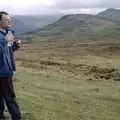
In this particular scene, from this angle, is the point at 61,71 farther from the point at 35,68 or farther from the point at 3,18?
the point at 3,18

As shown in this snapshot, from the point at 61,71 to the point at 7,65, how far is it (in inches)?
829

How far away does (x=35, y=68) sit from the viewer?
30.6 metres

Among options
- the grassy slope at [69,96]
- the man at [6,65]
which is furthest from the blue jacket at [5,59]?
the grassy slope at [69,96]

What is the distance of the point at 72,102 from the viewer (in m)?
14.1

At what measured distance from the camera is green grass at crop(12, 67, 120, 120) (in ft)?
35.7

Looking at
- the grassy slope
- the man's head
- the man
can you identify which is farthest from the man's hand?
the grassy slope

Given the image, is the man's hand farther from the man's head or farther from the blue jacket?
the man's head

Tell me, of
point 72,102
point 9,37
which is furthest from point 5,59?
point 72,102

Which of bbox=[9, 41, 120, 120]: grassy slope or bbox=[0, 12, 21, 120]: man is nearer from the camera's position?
bbox=[0, 12, 21, 120]: man

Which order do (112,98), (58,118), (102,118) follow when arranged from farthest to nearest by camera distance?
(112,98)
(102,118)
(58,118)

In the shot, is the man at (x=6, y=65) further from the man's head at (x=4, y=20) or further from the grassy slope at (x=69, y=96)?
the grassy slope at (x=69, y=96)

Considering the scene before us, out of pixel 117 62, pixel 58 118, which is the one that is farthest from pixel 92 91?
pixel 117 62

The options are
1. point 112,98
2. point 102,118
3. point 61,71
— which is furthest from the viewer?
point 61,71

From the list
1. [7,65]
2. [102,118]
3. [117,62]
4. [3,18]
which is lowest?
[117,62]
